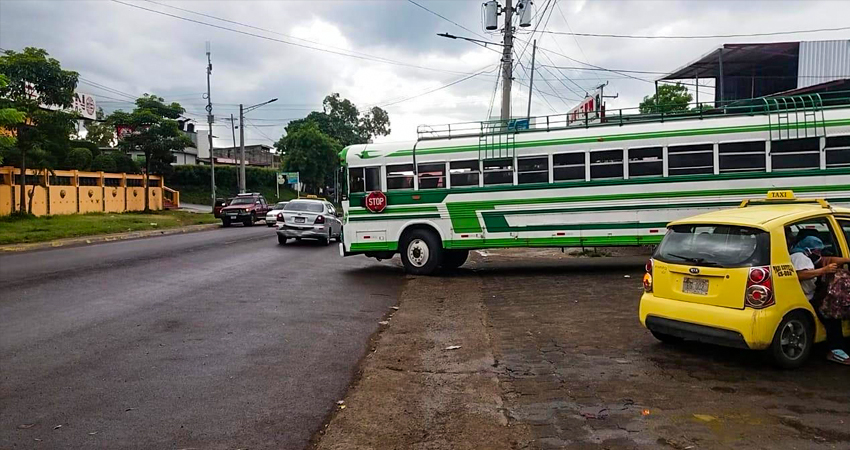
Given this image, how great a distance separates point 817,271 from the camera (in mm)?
6281

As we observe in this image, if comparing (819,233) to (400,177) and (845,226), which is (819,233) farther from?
(400,177)

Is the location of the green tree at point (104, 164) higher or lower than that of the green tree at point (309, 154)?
lower

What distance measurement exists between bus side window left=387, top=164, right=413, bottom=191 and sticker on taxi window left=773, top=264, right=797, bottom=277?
8.76 metres

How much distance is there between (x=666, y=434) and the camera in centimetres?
467

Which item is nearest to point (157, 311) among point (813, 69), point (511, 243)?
point (511, 243)

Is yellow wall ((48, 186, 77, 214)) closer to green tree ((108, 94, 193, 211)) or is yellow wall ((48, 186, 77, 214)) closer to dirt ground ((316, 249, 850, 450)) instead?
green tree ((108, 94, 193, 211))

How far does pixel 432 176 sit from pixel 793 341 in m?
8.65

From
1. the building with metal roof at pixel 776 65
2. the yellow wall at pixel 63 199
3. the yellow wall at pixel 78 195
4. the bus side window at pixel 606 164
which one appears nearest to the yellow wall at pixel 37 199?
the yellow wall at pixel 78 195

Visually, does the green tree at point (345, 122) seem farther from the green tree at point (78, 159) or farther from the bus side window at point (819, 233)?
the bus side window at point (819, 233)

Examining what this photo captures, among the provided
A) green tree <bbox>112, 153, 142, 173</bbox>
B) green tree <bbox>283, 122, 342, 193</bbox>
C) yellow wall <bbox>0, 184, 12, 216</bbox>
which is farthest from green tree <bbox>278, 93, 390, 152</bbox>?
yellow wall <bbox>0, 184, 12, 216</bbox>

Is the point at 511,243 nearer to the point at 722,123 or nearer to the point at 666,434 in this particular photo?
the point at 722,123

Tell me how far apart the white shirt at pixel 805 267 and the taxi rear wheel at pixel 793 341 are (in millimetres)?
269

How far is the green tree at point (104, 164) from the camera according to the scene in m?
42.2

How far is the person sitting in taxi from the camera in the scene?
631cm
